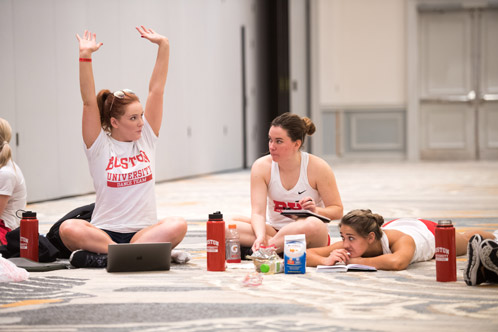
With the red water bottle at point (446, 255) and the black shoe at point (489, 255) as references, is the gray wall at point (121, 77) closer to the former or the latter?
the red water bottle at point (446, 255)

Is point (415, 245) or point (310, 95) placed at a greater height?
point (310, 95)

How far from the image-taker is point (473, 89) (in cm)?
1266

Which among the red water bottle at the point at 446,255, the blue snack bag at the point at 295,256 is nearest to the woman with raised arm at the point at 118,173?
the blue snack bag at the point at 295,256

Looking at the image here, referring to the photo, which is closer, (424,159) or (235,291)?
(235,291)

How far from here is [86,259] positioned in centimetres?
312

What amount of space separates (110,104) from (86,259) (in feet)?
2.26

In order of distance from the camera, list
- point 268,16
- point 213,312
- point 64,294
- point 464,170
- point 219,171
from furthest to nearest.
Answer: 1. point 268,16
2. point 219,171
3. point 464,170
4. point 64,294
5. point 213,312

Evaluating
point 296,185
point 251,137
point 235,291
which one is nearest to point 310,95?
point 251,137

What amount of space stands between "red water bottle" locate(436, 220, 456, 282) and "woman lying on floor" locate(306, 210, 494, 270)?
0.92ft

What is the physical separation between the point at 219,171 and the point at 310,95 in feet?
8.25

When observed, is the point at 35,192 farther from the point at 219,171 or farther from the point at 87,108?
the point at 219,171

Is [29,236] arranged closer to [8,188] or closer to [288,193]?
[8,188]

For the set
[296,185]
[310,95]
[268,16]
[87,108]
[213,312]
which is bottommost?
[213,312]

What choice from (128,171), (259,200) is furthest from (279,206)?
(128,171)
